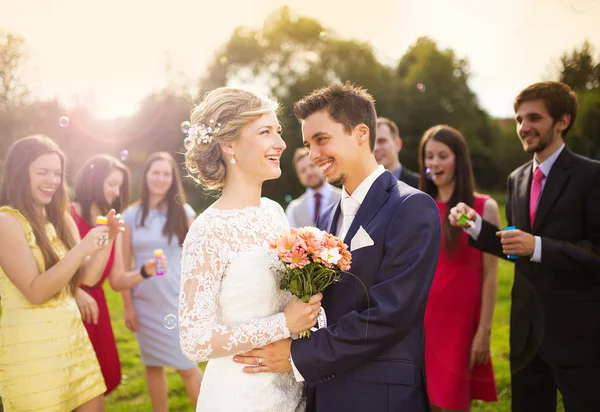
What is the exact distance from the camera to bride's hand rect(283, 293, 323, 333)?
260 centimetres

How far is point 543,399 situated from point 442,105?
85.5 ft

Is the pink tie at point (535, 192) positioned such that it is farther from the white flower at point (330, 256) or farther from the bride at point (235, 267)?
the white flower at point (330, 256)

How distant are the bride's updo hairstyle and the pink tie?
7.86ft

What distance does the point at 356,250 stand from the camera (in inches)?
108

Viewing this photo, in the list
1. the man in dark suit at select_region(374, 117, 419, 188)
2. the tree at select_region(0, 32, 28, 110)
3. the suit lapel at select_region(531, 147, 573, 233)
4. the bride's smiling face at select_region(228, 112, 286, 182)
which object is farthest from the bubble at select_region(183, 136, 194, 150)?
the tree at select_region(0, 32, 28, 110)

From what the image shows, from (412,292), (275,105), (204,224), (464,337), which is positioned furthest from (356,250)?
(464,337)

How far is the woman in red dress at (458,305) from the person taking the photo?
4.39m

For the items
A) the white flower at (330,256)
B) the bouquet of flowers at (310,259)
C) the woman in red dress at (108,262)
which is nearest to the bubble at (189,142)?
the bouquet of flowers at (310,259)

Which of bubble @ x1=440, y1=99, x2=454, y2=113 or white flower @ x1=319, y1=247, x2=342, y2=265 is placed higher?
bubble @ x1=440, y1=99, x2=454, y2=113

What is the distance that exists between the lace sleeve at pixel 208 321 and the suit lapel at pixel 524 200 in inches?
100

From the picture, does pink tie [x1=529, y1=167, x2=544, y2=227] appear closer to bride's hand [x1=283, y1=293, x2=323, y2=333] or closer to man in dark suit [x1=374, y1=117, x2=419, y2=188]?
man in dark suit [x1=374, y1=117, x2=419, y2=188]

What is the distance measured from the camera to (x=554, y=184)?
3850 millimetres

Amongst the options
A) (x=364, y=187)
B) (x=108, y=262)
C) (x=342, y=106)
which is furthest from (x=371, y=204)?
(x=108, y=262)

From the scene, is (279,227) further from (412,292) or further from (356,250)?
(412,292)
